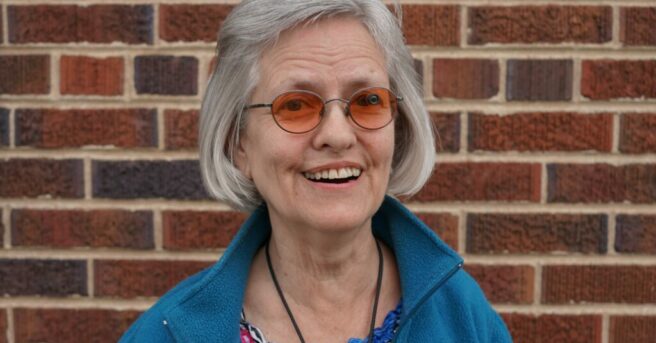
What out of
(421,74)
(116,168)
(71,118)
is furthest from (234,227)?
(421,74)

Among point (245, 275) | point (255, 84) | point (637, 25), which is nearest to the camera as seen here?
point (255, 84)

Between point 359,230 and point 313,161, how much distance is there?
271mm

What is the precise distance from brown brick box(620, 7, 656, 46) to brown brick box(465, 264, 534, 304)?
820mm

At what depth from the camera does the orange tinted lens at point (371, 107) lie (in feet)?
5.37

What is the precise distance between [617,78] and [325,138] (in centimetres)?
118

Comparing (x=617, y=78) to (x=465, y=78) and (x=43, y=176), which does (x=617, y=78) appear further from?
(x=43, y=176)

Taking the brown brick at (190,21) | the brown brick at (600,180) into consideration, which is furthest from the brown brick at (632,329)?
the brown brick at (190,21)

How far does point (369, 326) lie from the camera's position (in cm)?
181

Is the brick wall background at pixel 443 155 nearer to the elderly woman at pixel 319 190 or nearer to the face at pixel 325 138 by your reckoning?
the elderly woman at pixel 319 190

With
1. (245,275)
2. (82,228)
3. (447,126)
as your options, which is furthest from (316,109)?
(82,228)

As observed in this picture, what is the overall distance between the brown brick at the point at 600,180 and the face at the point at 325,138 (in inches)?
32.6

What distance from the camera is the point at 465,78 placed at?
227 cm

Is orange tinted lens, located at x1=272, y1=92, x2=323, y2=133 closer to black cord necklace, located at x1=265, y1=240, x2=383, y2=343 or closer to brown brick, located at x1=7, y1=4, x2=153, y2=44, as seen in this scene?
black cord necklace, located at x1=265, y1=240, x2=383, y2=343

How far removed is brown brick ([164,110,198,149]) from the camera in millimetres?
2299
